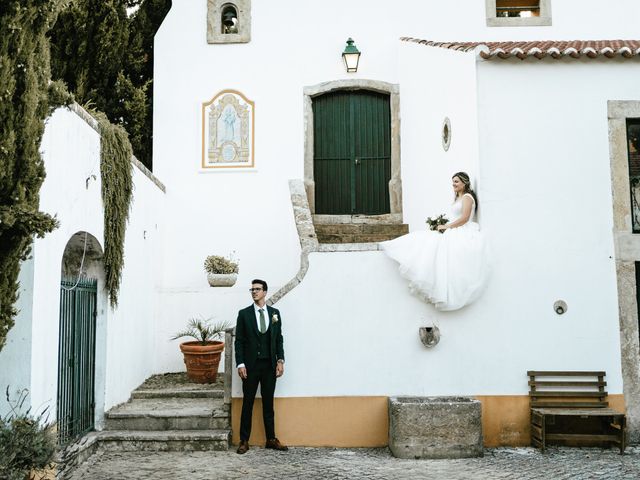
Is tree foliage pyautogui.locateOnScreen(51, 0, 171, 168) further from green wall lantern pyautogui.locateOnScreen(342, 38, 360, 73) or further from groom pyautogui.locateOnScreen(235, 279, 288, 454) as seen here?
groom pyautogui.locateOnScreen(235, 279, 288, 454)

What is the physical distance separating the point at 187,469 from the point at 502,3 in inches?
361

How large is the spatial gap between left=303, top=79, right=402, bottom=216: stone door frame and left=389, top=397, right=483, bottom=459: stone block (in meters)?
4.49

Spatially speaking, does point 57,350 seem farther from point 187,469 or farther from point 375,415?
point 375,415

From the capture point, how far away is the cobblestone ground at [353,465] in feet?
21.1

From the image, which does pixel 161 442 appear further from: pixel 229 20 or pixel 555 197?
pixel 229 20

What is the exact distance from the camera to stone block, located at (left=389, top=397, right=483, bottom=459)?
707cm

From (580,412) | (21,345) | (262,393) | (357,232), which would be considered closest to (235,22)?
(357,232)

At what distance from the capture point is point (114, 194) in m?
7.90

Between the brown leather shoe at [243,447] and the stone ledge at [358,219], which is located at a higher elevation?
the stone ledge at [358,219]

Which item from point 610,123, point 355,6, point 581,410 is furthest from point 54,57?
point 581,410

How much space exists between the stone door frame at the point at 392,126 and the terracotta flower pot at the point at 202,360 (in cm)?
310

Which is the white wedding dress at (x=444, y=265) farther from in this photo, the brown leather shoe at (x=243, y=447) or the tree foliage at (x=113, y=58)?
the tree foliage at (x=113, y=58)

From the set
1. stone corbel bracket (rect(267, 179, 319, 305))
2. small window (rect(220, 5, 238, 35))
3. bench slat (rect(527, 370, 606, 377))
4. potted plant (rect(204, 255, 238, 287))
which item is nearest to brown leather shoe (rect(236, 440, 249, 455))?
stone corbel bracket (rect(267, 179, 319, 305))

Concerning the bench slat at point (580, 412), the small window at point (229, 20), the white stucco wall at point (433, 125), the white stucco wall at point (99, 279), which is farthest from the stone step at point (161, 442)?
the small window at point (229, 20)
